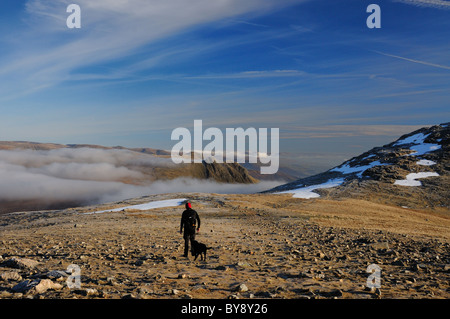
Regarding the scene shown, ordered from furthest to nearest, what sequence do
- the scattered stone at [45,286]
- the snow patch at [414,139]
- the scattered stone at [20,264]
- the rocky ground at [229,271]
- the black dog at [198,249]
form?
1. the snow patch at [414,139]
2. the black dog at [198,249]
3. the scattered stone at [20,264]
4. the rocky ground at [229,271]
5. the scattered stone at [45,286]

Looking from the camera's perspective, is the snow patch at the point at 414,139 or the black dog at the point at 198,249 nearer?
the black dog at the point at 198,249

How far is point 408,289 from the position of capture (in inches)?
332

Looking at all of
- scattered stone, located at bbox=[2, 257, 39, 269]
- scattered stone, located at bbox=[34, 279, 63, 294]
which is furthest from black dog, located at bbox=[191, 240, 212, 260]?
scattered stone, located at bbox=[2, 257, 39, 269]

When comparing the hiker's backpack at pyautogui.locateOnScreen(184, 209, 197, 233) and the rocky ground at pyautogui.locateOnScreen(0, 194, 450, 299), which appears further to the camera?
the hiker's backpack at pyautogui.locateOnScreen(184, 209, 197, 233)

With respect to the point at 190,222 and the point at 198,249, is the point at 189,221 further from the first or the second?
the point at 198,249

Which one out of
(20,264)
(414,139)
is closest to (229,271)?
(20,264)

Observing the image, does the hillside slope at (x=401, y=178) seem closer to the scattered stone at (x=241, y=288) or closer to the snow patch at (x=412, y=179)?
the snow patch at (x=412, y=179)

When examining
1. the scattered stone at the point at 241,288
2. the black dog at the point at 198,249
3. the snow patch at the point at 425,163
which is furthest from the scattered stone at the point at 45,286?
the snow patch at the point at 425,163

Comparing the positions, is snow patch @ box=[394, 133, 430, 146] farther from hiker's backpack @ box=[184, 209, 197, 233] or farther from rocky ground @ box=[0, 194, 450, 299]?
hiker's backpack @ box=[184, 209, 197, 233]

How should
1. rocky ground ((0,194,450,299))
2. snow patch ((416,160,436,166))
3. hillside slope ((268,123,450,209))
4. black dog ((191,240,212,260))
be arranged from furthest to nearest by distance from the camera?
snow patch ((416,160,436,166)) → hillside slope ((268,123,450,209)) → black dog ((191,240,212,260)) → rocky ground ((0,194,450,299))
